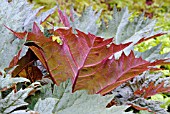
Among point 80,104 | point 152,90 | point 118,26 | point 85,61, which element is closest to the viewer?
point 80,104

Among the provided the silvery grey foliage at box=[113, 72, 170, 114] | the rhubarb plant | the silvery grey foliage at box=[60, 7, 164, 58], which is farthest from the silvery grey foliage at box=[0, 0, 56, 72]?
the silvery grey foliage at box=[113, 72, 170, 114]

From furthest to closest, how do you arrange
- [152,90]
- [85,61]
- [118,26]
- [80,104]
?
[118,26] → [152,90] → [85,61] → [80,104]

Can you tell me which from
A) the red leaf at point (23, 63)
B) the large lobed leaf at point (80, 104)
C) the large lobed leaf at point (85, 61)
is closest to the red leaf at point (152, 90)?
the large lobed leaf at point (85, 61)

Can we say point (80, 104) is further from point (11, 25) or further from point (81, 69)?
point (11, 25)

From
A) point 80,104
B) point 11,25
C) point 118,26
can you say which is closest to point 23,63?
point 11,25

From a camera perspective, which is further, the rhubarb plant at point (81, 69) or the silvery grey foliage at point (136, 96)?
the silvery grey foliage at point (136, 96)

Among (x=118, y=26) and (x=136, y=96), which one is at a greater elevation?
(x=118, y=26)

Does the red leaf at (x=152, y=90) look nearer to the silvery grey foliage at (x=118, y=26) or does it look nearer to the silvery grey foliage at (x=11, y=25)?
the silvery grey foliage at (x=118, y=26)

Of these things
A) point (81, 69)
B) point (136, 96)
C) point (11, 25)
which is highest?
point (11, 25)

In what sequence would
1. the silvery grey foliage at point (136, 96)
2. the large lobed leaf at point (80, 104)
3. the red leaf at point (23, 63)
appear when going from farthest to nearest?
Result: the silvery grey foliage at point (136, 96) → the red leaf at point (23, 63) → the large lobed leaf at point (80, 104)

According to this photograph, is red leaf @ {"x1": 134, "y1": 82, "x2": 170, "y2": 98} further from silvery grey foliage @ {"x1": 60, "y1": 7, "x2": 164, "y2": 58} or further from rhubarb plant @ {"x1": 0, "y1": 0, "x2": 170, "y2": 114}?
silvery grey foliage @ {"x1": 60, "y1": 7, "x2": 164, "y2": 58}
